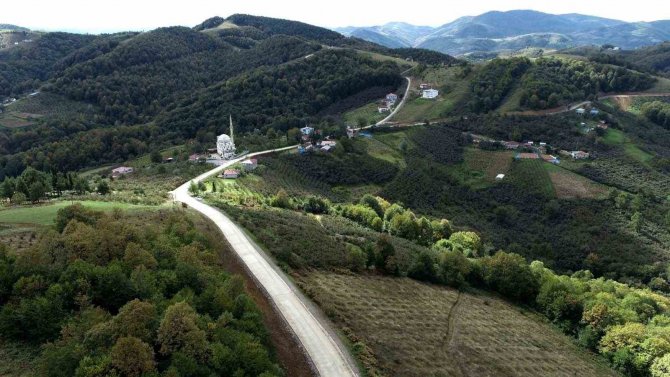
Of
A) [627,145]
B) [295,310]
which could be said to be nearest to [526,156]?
[627,145]

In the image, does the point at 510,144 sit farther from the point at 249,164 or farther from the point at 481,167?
the point at 249,164

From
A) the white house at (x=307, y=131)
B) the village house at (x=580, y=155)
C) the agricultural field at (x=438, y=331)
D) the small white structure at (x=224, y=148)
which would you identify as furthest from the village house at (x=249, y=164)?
the village house at (x=580, y=155)

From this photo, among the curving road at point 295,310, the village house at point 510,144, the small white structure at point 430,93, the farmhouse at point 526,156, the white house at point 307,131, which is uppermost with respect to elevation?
the small white structure at point 430,93

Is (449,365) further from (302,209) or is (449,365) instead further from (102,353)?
(302,209)

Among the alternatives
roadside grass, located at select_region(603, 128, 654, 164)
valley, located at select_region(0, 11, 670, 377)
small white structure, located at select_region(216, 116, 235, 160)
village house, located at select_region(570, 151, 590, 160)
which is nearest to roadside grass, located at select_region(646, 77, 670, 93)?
valley, located at select_region(0, 11, 670, 377)

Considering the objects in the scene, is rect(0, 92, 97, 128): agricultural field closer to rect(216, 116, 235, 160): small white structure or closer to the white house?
rect(216, 116, 235, 160): small white structure

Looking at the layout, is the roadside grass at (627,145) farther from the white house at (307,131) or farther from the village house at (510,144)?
the white house at (307,131)
